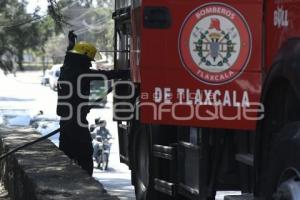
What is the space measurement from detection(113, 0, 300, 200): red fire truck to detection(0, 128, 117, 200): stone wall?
76cm

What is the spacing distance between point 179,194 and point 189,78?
2.05 m

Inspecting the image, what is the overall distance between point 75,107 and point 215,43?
12.8 ft

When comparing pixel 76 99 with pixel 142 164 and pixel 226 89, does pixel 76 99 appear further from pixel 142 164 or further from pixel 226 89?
pixel 226 89

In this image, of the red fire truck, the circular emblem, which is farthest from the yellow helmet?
the circular emblem

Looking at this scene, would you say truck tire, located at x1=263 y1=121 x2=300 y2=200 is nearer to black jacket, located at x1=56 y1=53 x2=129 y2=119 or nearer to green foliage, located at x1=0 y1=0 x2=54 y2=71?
black jacket, located at x1=56 y1=53 x2=129 y2=119

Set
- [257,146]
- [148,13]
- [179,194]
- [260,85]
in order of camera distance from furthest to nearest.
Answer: [179,194] → [148,13] → [260,85] → [257,146]

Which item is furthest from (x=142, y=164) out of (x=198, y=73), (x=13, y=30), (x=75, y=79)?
(x=13, y=30)

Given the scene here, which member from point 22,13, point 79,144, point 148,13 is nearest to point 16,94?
point 22,13

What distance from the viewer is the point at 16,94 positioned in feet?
172

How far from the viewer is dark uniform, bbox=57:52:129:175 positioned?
8.64m

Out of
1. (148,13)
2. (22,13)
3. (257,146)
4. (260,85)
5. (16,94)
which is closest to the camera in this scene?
(257,146)

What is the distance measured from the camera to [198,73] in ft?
17.4

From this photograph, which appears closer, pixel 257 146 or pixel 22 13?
pixel 257 146

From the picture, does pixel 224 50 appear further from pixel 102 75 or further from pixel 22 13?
pixel 22 13
